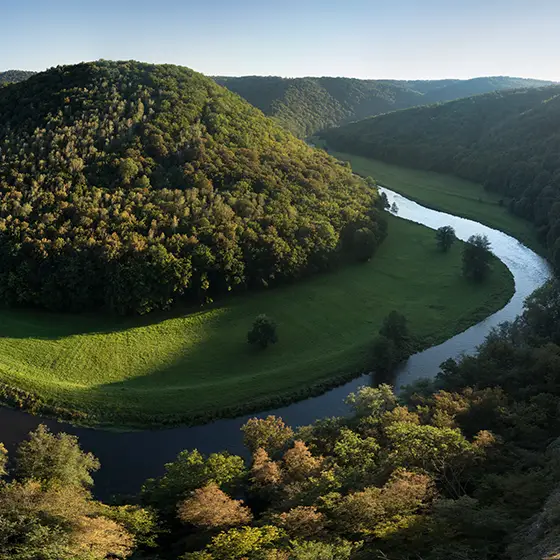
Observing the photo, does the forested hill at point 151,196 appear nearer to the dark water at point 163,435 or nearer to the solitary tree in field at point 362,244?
the solitary tree in field at point 362,244

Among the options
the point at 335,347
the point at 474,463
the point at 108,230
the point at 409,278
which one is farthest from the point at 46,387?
the point at 409,278

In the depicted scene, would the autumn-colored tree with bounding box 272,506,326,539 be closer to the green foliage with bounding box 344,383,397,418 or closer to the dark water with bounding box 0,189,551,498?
the green foliage with bounding box 344,383,397,418

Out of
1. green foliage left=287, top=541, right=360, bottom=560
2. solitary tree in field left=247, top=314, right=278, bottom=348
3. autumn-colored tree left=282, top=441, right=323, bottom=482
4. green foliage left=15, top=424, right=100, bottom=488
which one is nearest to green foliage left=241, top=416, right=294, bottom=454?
autumn-colored tree left=282, top=441, right=323, bottom=482

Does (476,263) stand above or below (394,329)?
above

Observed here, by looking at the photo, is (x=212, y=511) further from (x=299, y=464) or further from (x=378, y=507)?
(x=378, y=507)

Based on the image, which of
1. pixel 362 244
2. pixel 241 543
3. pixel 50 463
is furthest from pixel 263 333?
pixel 362 244

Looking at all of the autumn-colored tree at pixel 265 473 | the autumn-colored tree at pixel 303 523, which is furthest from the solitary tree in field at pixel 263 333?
the autumn-colored tree at pixel 303 523
